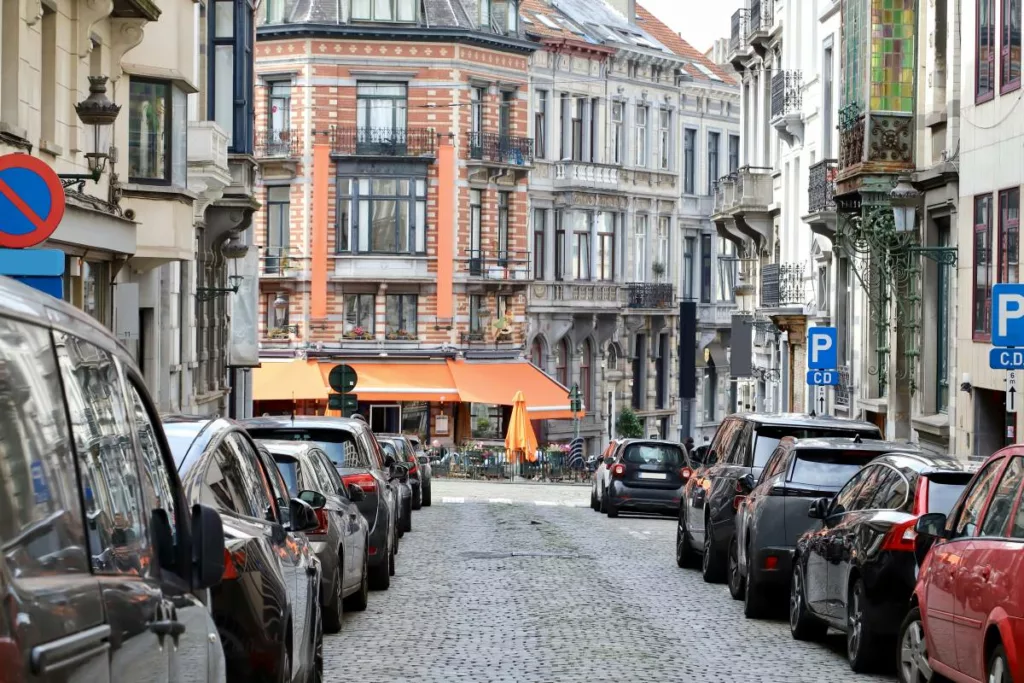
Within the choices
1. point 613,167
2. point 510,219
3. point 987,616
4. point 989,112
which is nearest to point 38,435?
point 987,616

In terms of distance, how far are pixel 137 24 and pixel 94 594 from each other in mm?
24529

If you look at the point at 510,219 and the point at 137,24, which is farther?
the point at 510,219

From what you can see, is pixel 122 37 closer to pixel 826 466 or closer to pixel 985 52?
pixel 985 52

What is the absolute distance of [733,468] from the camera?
18.9 metres

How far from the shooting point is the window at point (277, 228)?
2458 inches

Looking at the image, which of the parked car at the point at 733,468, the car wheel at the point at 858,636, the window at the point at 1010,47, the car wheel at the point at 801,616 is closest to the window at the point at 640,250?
→ the window at the point at 1010,47

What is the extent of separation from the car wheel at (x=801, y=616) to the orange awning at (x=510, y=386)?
1750 inches

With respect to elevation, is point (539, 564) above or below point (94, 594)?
below

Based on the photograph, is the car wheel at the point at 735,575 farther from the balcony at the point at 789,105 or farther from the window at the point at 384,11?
the window at the point at 384,11

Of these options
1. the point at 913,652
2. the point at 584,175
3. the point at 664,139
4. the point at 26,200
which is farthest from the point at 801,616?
the point at 664,139

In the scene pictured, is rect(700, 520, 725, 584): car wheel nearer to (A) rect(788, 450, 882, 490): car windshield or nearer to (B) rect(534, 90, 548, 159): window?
(A) rect(788, 450, 882, 490): car windshield

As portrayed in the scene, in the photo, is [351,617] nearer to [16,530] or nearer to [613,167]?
[16,530]

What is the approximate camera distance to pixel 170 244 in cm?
3008

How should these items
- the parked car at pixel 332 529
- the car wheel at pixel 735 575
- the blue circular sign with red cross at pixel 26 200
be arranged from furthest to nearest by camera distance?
1. the car wheel at pixel 735 575
2. the parked car at pixel 332 529
3. the blue circular sign with red cross at pixel 26 200
